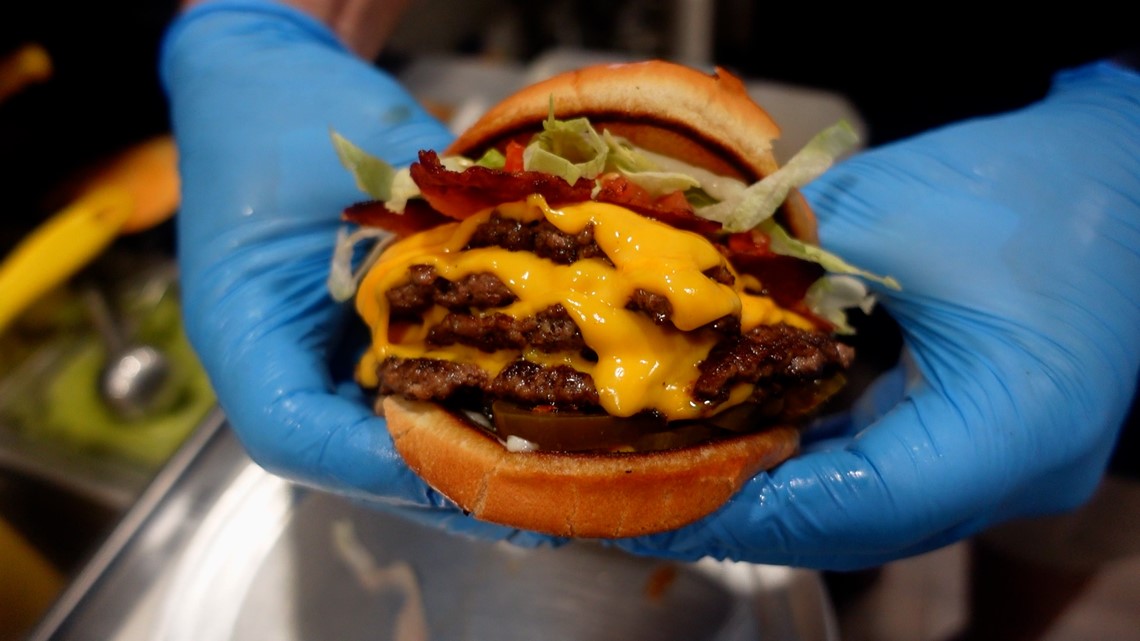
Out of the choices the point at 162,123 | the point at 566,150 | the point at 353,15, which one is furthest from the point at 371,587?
the point at 162,123

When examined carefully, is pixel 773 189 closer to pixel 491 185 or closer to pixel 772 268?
pixel 772 268

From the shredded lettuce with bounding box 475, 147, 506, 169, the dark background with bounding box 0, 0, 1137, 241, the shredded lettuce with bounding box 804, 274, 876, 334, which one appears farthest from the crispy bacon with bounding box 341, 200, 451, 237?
the dark background with bounding box 0, 0, 1137, 241

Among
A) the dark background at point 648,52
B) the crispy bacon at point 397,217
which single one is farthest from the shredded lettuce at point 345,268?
the dark background at point 648,52

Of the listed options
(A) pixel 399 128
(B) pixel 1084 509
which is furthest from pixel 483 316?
(B) pixel 1084 509

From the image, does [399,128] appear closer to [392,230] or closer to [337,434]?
[392,230]

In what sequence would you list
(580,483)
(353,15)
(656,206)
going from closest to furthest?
(580,483) → (656,206) → (353,15)
